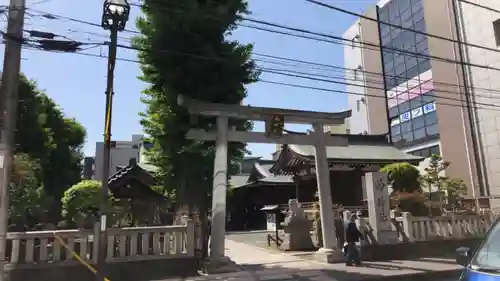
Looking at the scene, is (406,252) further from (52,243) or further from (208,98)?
(52,243)

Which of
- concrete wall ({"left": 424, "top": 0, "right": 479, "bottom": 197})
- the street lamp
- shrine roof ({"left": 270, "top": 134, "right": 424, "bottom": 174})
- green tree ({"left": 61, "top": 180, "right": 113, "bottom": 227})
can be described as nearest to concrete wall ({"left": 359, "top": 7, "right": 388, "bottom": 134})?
concrete wall ({"left": 424, "top": 0, "right": 479, "bottom": 197})

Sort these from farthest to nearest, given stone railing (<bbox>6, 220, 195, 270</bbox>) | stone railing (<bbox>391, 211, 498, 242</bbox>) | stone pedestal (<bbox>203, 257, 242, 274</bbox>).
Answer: stone railing (<bbox>391, 211, 498, 242</bbox>) → stone pedestal (<bbox>203, 257, 242, 274</bbox>) → stone railing (<bbox>6, 220, 195, 270</bbox>)

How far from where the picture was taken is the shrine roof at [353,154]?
19.5m

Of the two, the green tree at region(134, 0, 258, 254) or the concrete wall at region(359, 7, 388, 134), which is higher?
the concrete wall at region(359, 7, 388, 134)

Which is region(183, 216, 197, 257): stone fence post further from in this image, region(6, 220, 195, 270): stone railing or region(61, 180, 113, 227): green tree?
region(61, 180, 113, 227): green tree

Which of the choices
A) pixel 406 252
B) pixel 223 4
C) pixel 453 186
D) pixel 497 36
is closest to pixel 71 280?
pixel 223 4

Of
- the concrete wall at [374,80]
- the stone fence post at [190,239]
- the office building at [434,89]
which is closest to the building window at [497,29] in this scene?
the office building at [434,89]

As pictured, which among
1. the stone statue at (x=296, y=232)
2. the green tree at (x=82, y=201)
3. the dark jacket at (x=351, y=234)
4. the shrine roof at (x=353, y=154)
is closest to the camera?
the green tree at (x=82, y=201)

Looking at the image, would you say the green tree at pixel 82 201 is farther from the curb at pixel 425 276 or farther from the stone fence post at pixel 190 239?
the curb at pixel 425 276

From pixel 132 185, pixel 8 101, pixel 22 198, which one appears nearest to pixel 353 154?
pixel 132 185

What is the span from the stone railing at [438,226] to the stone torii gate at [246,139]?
118 inches

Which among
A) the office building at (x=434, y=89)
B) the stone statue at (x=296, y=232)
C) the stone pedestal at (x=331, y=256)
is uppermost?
the office building at (x=434, y=89)

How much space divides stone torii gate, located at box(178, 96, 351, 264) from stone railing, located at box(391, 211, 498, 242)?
299 centimetres

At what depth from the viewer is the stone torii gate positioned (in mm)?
10477
